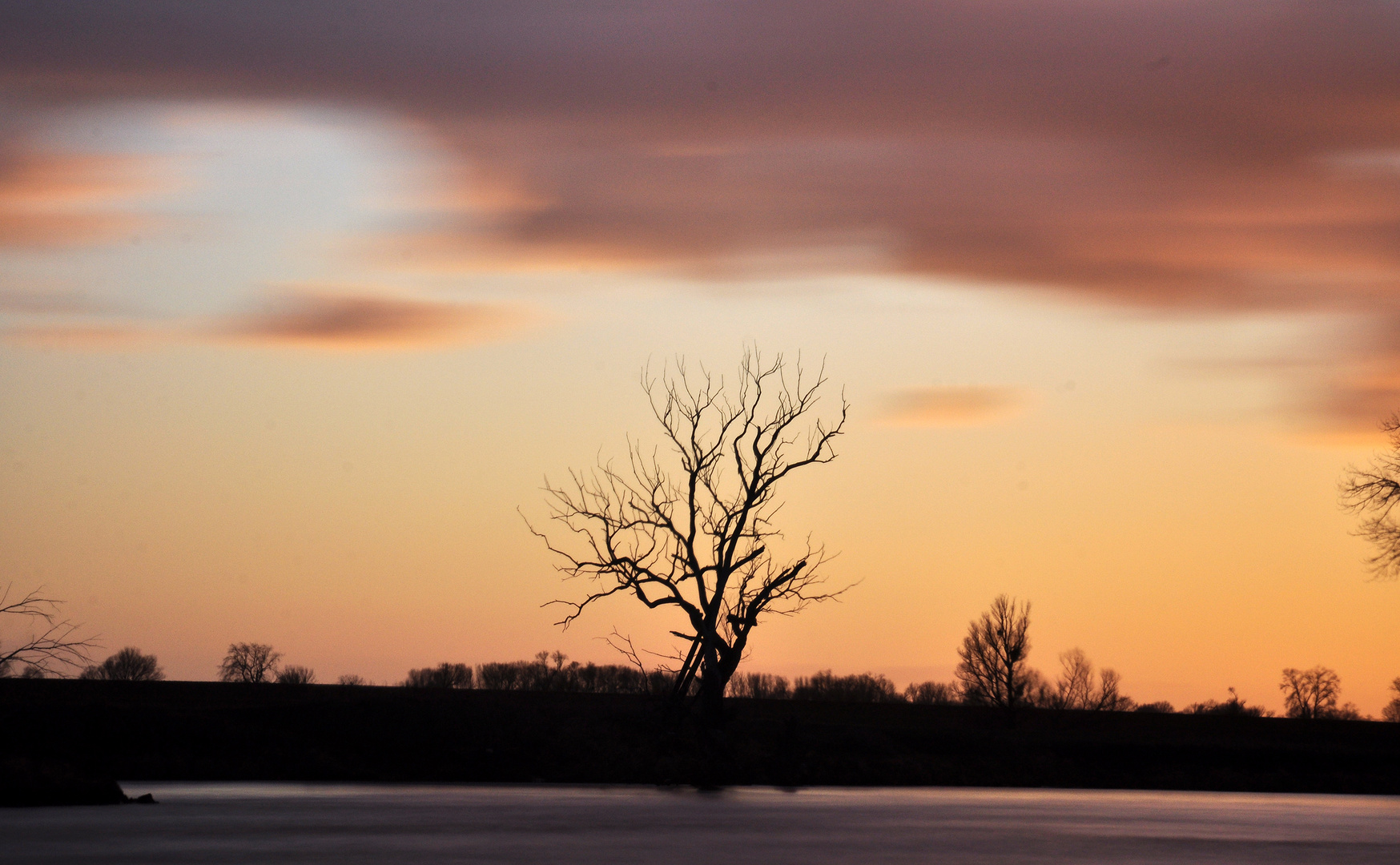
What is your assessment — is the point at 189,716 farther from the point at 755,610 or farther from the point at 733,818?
the point at 733,818

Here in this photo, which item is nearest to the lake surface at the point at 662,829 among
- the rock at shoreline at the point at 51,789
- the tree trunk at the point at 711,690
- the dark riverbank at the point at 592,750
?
the rock at shoreline at the point at 51,789

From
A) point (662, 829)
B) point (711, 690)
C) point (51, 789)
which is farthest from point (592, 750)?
point (662, 829)

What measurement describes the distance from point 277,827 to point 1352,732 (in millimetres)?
53631

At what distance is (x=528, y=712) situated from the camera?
40.0 m

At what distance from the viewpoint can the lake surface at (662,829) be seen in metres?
16.4

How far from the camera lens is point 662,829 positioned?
19.8m

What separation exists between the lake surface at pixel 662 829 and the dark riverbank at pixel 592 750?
4721 mm

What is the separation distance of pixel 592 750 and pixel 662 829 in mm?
17458

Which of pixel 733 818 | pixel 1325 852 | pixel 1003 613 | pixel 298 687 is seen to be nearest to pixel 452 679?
pixel 298 687

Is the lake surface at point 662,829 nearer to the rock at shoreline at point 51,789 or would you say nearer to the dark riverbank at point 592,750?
the rock at shoreline at point 51,789

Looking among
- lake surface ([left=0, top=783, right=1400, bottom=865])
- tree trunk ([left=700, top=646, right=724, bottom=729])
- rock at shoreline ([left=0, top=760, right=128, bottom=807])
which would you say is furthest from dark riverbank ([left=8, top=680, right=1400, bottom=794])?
lake surface ([left=0, top=783, right=1400, bottom=865])

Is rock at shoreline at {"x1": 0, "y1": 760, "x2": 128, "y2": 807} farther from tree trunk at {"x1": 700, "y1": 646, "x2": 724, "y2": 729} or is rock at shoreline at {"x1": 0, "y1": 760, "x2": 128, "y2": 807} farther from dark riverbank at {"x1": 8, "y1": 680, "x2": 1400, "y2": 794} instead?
tree trunk at {"x1": 700, "y1": 646, "x2": 724, "y2": 729}

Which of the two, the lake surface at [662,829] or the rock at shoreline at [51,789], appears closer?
the lake surface at [662,829]

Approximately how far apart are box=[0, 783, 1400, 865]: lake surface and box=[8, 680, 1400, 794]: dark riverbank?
4.72m
